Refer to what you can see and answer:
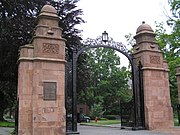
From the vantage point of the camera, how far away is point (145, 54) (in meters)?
13.9

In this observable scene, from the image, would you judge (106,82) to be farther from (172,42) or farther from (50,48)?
(50,48)

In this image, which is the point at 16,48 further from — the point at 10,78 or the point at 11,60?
the point at 10,78

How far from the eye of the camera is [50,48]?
11.3 m

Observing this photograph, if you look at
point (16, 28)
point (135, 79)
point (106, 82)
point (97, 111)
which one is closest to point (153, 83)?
point (135, 79)

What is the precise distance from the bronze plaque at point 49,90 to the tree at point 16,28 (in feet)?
15.9

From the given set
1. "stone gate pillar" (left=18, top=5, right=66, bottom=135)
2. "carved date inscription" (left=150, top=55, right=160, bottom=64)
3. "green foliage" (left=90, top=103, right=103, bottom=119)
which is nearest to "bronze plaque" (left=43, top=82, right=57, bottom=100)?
"stone gate pillar" (left=18, top=5, right=66, bottom=135)

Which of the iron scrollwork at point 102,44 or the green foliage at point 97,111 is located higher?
the iron scrollwork at point 102,44

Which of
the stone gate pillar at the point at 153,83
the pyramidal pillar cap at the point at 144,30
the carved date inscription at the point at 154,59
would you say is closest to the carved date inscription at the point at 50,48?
the stone gate pillar at the point at 153,83

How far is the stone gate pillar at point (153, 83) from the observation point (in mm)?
13266

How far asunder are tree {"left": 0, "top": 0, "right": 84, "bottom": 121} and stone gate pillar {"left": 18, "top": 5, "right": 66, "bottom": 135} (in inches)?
168

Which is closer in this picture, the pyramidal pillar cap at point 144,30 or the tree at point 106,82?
the pyramidal pillar cap at point 144,30

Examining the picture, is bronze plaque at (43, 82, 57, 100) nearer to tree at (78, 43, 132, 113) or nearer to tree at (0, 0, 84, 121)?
tree at (0, 0, 84, 121)

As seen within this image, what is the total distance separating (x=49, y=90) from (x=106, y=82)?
110ft

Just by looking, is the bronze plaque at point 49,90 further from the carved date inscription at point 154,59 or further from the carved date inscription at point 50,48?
the carved date inscription at point 154,59
